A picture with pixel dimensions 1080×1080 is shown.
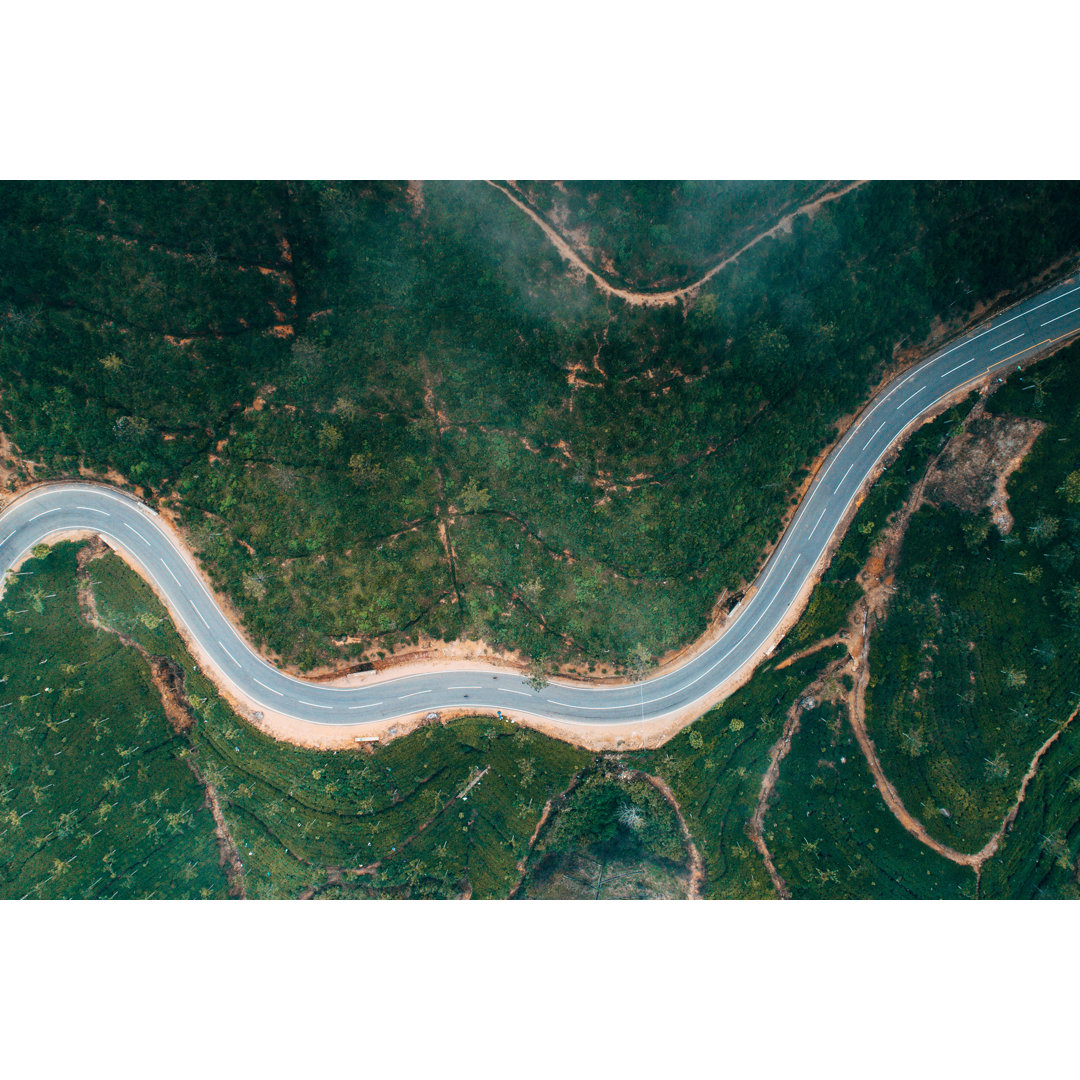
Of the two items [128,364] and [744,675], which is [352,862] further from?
[128,364]

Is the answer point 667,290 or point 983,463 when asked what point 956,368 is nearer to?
point 983,463

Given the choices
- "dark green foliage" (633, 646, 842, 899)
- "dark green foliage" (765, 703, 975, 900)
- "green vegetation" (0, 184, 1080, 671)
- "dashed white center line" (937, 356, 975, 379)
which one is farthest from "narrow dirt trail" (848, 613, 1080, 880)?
"dashed white center line" (937, 356, 975, 379)

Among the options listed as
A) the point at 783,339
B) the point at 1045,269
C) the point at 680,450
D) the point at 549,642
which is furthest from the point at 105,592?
the point at 1045,269

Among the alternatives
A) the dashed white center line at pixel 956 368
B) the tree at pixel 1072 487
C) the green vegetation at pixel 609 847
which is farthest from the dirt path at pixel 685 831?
the dashed white center line at pixel 956 368

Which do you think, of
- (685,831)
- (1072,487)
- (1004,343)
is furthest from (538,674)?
(1004,343)

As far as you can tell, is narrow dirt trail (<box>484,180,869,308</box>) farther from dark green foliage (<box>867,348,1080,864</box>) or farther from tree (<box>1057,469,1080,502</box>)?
tree (<box>1057,469,1080,502</box>)

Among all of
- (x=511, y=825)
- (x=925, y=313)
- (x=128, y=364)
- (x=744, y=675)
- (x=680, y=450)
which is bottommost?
(x=511, y=825)
